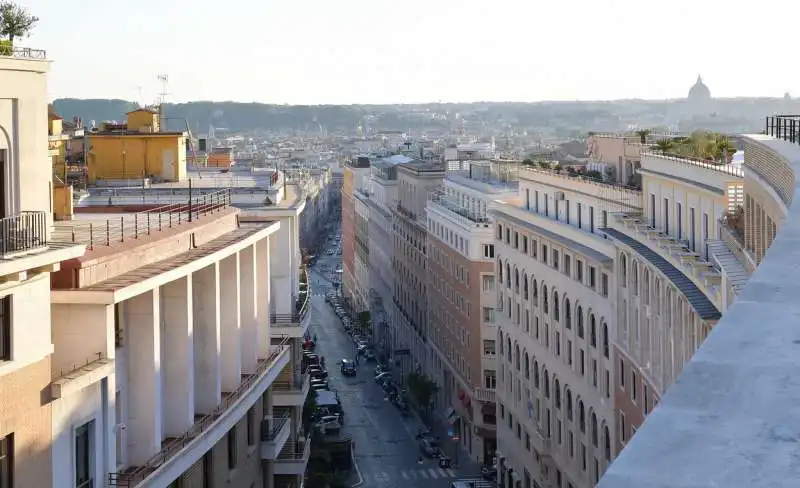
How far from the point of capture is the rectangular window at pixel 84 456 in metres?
16.4

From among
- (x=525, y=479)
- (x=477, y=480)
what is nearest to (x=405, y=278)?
(x=477, y=480)

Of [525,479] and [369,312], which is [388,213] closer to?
[369,312]

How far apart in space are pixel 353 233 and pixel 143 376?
93.6m

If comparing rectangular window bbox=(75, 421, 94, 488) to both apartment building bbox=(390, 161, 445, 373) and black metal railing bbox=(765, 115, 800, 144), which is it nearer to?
black metal railing bbox=(765, 115, 800, 144)

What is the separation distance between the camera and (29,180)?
15.6 m

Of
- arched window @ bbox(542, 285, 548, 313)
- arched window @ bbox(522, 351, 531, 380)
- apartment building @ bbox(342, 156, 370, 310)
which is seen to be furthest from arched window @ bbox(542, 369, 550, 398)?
apartment building @ bbox(342, 156, 370, 310)

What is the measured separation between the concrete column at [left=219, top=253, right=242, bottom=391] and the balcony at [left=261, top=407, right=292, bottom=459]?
311cm

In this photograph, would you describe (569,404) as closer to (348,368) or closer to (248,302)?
(248,302)

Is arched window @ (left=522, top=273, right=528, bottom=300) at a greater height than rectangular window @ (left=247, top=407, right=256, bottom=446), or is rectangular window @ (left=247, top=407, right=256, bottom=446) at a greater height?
arched window @ (left=522, top=273, right=528, bottom=300)

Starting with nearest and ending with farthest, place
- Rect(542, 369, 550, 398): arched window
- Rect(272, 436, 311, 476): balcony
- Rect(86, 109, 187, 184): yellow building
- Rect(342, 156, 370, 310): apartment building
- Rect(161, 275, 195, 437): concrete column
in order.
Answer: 1. Rect(161, 275, 195, 437): concrete column
2. Rect(272, 436, 311, 476): balcony
3. Rect(86, 109, 187, 184): yellow building
4. Rect(542, 369, 550, 398): arched window
5. Rect(342, 156, 370, 310): apartment building

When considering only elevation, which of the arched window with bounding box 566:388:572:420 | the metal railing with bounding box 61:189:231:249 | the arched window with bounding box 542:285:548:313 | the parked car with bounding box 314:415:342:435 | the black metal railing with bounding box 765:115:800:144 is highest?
the black metal railing with bounding box 765:115:800:144

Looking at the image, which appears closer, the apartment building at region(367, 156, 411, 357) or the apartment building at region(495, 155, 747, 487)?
the apartment building at region(495, 155, 747, 487)

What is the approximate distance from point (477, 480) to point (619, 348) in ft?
65.3

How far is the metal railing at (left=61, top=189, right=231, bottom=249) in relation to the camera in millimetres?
19984
